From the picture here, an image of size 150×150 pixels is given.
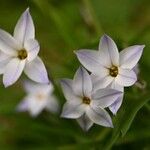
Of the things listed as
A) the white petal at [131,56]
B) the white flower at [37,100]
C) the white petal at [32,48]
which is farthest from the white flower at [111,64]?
the white flower at [37,100]

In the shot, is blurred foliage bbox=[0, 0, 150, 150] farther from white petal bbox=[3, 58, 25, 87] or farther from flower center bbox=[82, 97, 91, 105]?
white petal bbox=[3, 58, 25, 87]

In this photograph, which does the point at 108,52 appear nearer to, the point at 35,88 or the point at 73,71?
the point at 73,71

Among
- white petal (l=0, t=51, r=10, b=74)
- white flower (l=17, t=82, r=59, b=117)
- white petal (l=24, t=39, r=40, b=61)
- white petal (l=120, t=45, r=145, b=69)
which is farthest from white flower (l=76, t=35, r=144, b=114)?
white flower (l=17, t=82, r=59, b=117)

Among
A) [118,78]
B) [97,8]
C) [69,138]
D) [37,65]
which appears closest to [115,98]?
[118,78]

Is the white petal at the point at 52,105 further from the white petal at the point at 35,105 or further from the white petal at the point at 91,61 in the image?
the white petal at the point at 91,61

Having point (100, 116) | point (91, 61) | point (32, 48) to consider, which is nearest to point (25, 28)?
point (32, 48)
